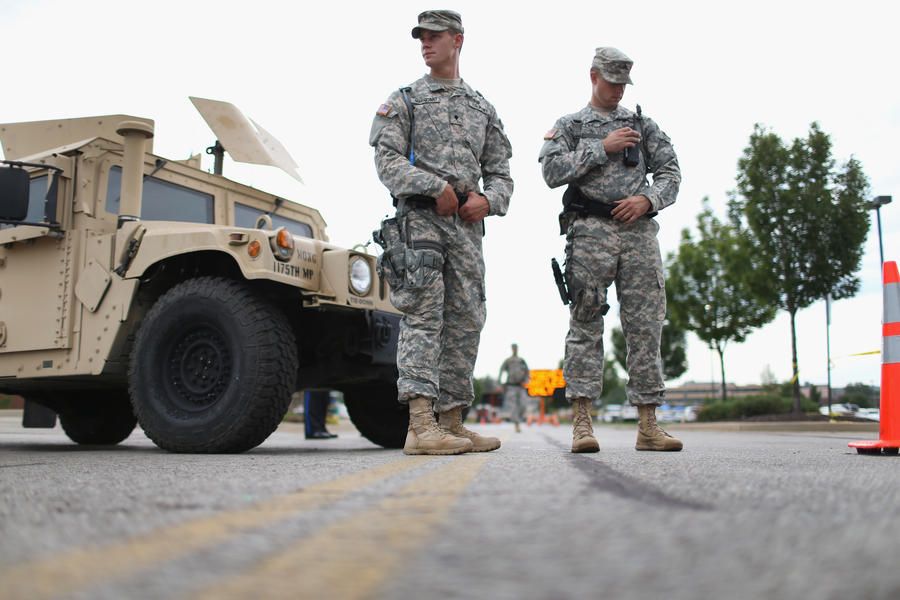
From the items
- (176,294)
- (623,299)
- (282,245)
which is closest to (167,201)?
(176,294)

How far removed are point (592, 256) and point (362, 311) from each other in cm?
135

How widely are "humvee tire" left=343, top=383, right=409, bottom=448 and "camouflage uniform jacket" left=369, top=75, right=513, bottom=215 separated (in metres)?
2.03

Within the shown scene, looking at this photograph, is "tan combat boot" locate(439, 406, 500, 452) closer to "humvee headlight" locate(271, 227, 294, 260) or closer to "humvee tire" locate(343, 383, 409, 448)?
"humvee headlight" locate(271, 227, 294, 260)

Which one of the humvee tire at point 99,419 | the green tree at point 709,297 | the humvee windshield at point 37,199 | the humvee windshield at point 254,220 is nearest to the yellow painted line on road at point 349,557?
the humvee windshield at point 37,199

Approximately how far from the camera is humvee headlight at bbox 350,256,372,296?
4656 mm

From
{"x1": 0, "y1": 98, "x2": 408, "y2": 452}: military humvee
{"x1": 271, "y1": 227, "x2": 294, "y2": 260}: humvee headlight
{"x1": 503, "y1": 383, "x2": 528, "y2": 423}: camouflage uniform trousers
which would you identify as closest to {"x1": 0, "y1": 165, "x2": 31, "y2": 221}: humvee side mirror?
{"x1": 0, "y1": 98, "x2": 408, "y2": 452}: military humvee

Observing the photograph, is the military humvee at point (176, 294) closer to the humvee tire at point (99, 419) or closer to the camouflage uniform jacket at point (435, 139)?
the humvee tire at point (99, 419)

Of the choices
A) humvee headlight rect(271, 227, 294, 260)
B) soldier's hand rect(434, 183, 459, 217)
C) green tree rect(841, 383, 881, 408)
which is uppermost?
soldier's hand rect(434, 183, 459, 217)

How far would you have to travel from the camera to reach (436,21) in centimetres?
400

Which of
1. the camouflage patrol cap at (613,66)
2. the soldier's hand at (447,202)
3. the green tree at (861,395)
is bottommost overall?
the green tree at (861,395)

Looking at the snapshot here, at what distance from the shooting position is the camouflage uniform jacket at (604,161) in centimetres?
423

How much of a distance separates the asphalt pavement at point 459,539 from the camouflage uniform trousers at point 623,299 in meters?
2.16

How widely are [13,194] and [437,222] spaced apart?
2.36 metres

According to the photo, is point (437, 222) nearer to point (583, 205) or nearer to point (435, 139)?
point (435, 139)
